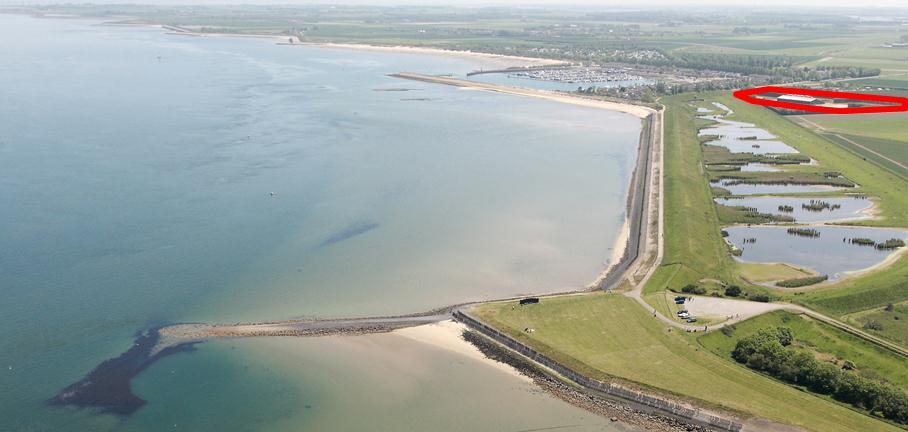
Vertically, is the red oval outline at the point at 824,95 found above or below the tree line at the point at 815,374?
above

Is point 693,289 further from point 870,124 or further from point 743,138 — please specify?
point 870,124

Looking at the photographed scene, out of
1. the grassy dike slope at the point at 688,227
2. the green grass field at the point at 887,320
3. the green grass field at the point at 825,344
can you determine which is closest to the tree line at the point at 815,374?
the green grass field at the point at 825,344

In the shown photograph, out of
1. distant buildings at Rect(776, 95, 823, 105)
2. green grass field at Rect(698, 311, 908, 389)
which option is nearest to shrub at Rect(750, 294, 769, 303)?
green grass field at Rect(698, 311, 908, 389)

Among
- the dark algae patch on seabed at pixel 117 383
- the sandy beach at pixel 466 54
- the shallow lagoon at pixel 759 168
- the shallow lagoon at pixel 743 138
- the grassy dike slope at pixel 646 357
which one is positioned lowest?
the dark algae patch on seabed at pixel 117 383

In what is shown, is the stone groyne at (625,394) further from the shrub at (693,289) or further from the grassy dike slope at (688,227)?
the shrub at (693,289)

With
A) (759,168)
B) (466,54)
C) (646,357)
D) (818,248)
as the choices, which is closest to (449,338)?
(646,357)

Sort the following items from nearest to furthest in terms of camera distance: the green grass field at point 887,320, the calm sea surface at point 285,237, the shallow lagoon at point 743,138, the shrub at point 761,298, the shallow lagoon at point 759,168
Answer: the calm sea surface at point 285,237
the green grass field at point 887,320
the shrub at point 761,298
the shallow lagoon at point 759,168
the shallow lagoon at point 743,138

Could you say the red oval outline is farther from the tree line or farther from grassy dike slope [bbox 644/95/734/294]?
the tree line

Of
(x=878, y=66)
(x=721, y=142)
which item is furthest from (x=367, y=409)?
(x=878, y=66)
